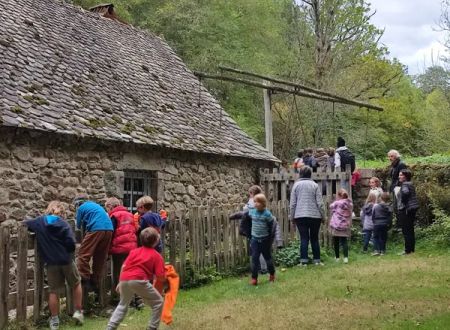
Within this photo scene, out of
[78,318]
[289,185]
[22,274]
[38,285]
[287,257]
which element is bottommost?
[78,318]

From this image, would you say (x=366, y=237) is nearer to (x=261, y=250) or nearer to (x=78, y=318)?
(x=261, y=250)

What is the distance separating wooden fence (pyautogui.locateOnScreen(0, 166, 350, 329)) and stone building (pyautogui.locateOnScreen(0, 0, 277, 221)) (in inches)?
55.9

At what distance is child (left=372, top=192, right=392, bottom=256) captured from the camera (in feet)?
35.5

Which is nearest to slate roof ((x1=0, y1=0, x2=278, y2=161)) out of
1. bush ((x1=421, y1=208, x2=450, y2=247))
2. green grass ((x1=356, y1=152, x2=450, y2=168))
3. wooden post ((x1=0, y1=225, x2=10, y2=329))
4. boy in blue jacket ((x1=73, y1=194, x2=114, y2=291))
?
boy in blue jacket ((x1=73, y1=194, x2=114, y2=291))

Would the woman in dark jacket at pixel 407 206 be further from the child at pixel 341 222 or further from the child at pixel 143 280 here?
the child at pixel 143 280

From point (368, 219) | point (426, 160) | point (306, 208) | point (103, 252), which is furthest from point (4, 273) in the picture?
point (426, 160)

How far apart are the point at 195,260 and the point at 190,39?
16.0m

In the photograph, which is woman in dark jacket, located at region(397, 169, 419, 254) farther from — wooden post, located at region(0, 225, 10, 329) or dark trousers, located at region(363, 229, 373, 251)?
wooden post, located at region(0, 225, 10, 329)

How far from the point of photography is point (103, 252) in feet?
23.6

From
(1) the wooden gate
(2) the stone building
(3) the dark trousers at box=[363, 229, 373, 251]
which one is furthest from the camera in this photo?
(3) the dark trousers at box=[363, 229, 373, 251]

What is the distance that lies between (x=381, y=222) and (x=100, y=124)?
18.7ft

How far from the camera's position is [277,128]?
78.0 feet

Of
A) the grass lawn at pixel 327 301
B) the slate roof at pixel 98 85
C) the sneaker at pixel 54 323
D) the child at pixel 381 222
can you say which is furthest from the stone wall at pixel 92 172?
the child at pixel 381 222

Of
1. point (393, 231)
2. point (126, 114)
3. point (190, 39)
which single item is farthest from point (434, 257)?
point (190, 39)
